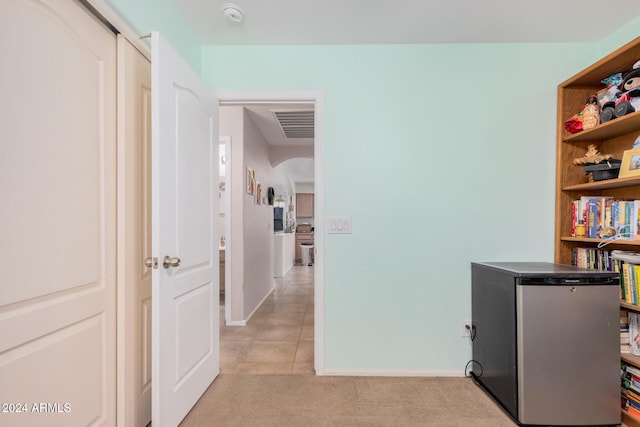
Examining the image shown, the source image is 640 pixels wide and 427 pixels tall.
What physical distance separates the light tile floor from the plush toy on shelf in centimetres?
260

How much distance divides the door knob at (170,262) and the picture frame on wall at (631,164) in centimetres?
253

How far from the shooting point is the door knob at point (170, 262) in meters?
1.39

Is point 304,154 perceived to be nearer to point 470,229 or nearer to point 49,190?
point 470,229

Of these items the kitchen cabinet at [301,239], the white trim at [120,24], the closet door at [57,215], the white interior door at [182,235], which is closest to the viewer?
the closet door at [57,215]

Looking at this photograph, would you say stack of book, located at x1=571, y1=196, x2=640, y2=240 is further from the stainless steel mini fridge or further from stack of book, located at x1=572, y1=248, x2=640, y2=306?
the stainless steel mini fridge

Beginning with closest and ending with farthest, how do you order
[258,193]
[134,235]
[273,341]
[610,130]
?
[134,235]
[610,130]
[273,341]
[258,193]

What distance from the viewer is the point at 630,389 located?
1.62 m

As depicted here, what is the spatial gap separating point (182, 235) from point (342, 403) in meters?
1.41

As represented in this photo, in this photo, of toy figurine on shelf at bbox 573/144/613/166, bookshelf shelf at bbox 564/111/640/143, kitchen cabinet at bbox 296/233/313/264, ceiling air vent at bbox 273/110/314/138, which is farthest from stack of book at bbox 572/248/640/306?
kitchen cabinet at bbox 296/233/313/264

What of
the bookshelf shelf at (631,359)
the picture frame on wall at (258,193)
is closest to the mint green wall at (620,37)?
the bookshelf shelf at (631,359)

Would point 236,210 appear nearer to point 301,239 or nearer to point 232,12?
point 232,12

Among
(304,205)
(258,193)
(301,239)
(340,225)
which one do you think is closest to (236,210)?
(258,193)

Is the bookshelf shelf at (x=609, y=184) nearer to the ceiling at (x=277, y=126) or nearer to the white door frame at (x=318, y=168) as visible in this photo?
the white door frame at (x=318, y=168)

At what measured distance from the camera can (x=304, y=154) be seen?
16.1ft
